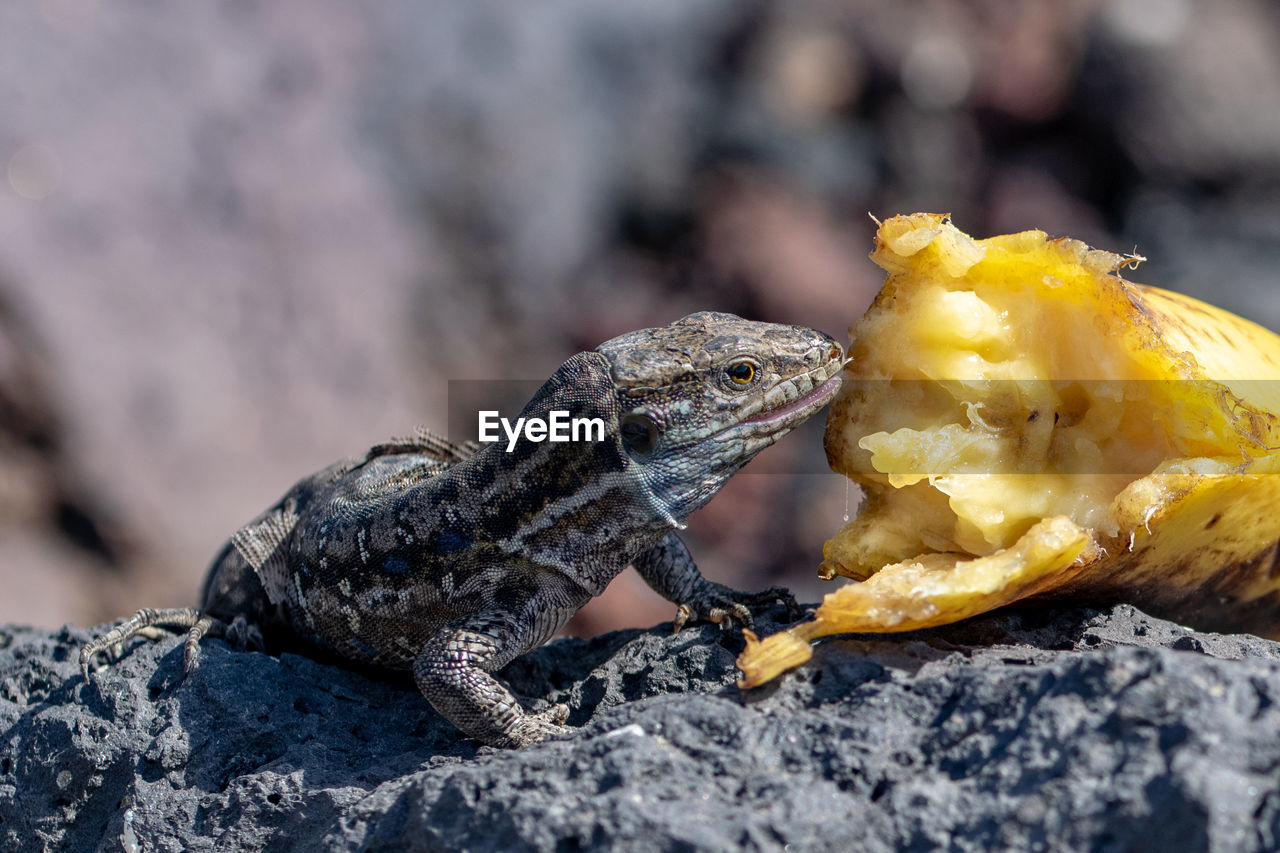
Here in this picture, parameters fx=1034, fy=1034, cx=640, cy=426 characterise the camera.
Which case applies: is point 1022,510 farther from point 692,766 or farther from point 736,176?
point 736,176

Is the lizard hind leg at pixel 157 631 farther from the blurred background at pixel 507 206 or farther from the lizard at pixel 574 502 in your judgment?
the blurred background at pixel 507 206

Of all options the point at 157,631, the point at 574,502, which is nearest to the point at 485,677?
the point at 574,502

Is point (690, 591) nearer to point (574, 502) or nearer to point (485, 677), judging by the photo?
point (574, 502)

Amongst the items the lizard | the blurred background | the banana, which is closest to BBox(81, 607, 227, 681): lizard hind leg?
the lizard

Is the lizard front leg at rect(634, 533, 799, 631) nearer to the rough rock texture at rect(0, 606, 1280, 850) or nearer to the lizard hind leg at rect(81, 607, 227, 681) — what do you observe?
the rough rock texture at rect(0, 606, 1280, 850)

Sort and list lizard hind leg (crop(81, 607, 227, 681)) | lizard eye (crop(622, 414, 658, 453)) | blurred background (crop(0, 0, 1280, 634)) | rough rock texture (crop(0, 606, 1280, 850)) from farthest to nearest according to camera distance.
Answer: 1. blurred background (crop(0, 0, 1280, 634))
2. lizard hind leg (crop(81, 607, 227, 681))
3. lizard eye (crop(622, 414, 658, 453))
4. rough rock texture (crop(0, 606, 1280, 850))

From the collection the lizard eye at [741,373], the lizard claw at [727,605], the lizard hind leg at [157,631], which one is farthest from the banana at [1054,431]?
the lizard hind leg at [157,631]
